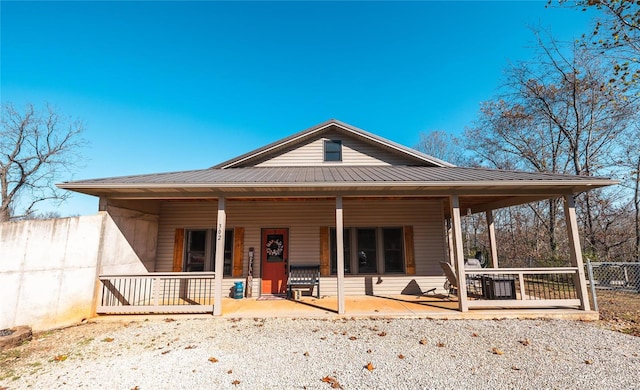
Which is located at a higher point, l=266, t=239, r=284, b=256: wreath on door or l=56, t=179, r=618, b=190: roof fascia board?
l=56, t=179, r=618, b=190: roof fascia board

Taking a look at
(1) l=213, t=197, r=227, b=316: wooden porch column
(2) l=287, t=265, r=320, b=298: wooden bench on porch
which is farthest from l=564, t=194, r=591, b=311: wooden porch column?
(1) l=213, t=197, r=227, b=316: wooden porch column

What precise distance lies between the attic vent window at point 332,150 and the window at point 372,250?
2586 mm

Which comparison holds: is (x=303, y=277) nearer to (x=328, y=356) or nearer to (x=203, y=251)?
(x=203, y=251)

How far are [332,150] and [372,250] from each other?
12.3 ft

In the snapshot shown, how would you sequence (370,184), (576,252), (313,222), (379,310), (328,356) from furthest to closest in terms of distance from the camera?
(313,222)
(379,310)
(576,252)
(370,184)
(328,356)

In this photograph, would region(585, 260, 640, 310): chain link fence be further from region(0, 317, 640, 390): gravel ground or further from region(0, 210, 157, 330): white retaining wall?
region(0, 210, 157, 330): white retaining wall

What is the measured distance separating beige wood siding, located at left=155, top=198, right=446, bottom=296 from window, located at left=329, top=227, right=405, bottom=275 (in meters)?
0.24

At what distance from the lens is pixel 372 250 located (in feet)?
29.6

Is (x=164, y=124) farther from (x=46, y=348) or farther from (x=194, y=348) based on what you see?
(x=194, y=348)

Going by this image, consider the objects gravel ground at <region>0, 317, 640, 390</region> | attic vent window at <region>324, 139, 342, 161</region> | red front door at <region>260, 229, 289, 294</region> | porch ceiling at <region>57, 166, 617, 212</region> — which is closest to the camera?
gravel ground at <region>0, 317, 640, 390</region>

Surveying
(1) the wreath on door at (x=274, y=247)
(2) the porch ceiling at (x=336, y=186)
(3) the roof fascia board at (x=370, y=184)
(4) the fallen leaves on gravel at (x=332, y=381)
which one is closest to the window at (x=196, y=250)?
(1) the wreath on door at (x=274, y=247)

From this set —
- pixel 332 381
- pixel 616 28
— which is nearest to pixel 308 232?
pixel 332 381

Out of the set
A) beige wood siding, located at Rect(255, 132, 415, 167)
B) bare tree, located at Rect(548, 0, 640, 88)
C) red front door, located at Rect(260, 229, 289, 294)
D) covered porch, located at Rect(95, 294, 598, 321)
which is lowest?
covered porch, located at Rect(95, 294, 598, 321)

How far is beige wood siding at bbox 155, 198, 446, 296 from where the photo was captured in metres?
8.80
